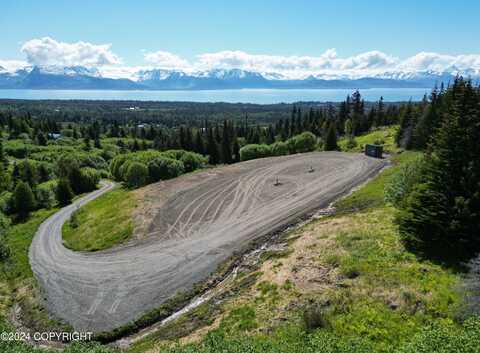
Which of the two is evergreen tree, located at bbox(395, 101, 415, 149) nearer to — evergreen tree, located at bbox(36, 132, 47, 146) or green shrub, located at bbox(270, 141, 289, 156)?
green shrub, located at bbox(270, 141, 289, 156)

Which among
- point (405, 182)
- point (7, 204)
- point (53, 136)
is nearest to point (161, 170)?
point (7, 204)

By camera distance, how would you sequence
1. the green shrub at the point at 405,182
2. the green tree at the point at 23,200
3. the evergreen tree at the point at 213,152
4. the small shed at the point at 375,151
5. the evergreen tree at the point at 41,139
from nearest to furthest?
the green shrub at the point at 405,182 → the green tree at the point at 23,200 → the small shed at the point at 375,151 → the evergreen tree at the point at 213,152 → the evergreen tree at the point at 41,139

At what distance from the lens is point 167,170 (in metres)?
61.0

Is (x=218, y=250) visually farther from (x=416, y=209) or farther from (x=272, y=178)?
(x=272, y=178)

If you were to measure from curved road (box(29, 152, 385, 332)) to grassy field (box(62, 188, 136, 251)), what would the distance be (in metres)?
1.31

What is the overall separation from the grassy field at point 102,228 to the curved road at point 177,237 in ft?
4.29

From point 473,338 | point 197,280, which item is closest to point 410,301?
point 473,338

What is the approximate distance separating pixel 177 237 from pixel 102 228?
994cm

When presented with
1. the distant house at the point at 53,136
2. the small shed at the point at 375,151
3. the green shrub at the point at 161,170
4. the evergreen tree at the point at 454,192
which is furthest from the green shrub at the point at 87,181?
the distant house at the point at 53,136

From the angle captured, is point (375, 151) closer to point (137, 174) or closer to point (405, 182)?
point (405, 182)

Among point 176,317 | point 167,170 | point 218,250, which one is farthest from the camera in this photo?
point 167,170

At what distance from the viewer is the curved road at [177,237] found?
23594 mm

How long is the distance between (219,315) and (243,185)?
29608 mm

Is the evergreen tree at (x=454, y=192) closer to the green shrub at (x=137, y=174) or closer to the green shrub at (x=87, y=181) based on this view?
the green shrub at (x=137, y=174)
